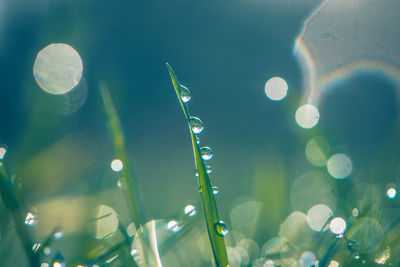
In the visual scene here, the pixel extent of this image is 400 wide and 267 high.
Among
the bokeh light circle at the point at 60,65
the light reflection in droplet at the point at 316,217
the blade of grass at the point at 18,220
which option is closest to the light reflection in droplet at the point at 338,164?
the light reflection in droplet at the point at 316,217

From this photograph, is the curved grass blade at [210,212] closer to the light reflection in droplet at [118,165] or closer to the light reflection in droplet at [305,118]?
the light reflection in droplet at [118,165]

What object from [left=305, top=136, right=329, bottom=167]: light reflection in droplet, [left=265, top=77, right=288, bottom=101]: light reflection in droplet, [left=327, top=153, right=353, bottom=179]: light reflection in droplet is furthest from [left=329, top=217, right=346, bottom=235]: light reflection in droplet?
[left=265, top=77, right=288, bottom=101]: light reflection in droplet

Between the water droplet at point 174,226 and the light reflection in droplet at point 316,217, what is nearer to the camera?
the water droplet at point 174,226

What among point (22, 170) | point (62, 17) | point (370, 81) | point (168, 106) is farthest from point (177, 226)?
point (62, 17)

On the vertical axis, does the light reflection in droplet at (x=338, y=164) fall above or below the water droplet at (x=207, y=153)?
below

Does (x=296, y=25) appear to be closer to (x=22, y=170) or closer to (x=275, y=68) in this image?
(x=275, y=68)

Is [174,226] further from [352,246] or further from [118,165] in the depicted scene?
[352,246]

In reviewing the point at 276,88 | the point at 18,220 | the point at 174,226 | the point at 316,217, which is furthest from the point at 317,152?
the point at 18,220
